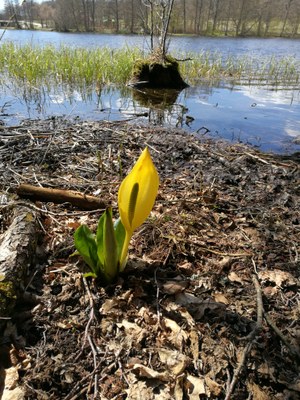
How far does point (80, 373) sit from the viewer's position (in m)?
1.40

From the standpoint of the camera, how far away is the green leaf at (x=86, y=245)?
1.74m

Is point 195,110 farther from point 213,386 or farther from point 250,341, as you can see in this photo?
point 213,386

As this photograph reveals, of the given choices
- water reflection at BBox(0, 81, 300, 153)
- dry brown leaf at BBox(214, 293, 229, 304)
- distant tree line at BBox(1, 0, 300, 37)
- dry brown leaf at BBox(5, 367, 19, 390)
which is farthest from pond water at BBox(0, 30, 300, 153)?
distant tree line at BBox(1, 0, 300, 37)

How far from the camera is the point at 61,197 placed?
8.29ft

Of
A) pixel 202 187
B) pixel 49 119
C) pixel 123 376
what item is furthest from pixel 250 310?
pixel 49 119

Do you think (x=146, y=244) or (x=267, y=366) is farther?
(x=146, y=244)

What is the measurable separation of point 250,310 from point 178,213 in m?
1.00

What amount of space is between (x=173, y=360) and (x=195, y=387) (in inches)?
5.7

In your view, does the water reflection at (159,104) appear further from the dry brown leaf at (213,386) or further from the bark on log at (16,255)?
the dry brown leaf at (213,386)

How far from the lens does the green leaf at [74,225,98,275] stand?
1735 mm

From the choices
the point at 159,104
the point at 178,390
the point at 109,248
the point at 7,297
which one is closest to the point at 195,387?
the point at 178,390

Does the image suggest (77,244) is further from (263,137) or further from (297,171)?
(263,137)

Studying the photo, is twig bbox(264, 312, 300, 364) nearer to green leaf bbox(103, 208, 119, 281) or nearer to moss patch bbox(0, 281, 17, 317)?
green leaf bbox(103, 208, 119, 281)

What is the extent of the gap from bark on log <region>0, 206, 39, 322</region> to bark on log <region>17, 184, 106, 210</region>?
297 millimetres
